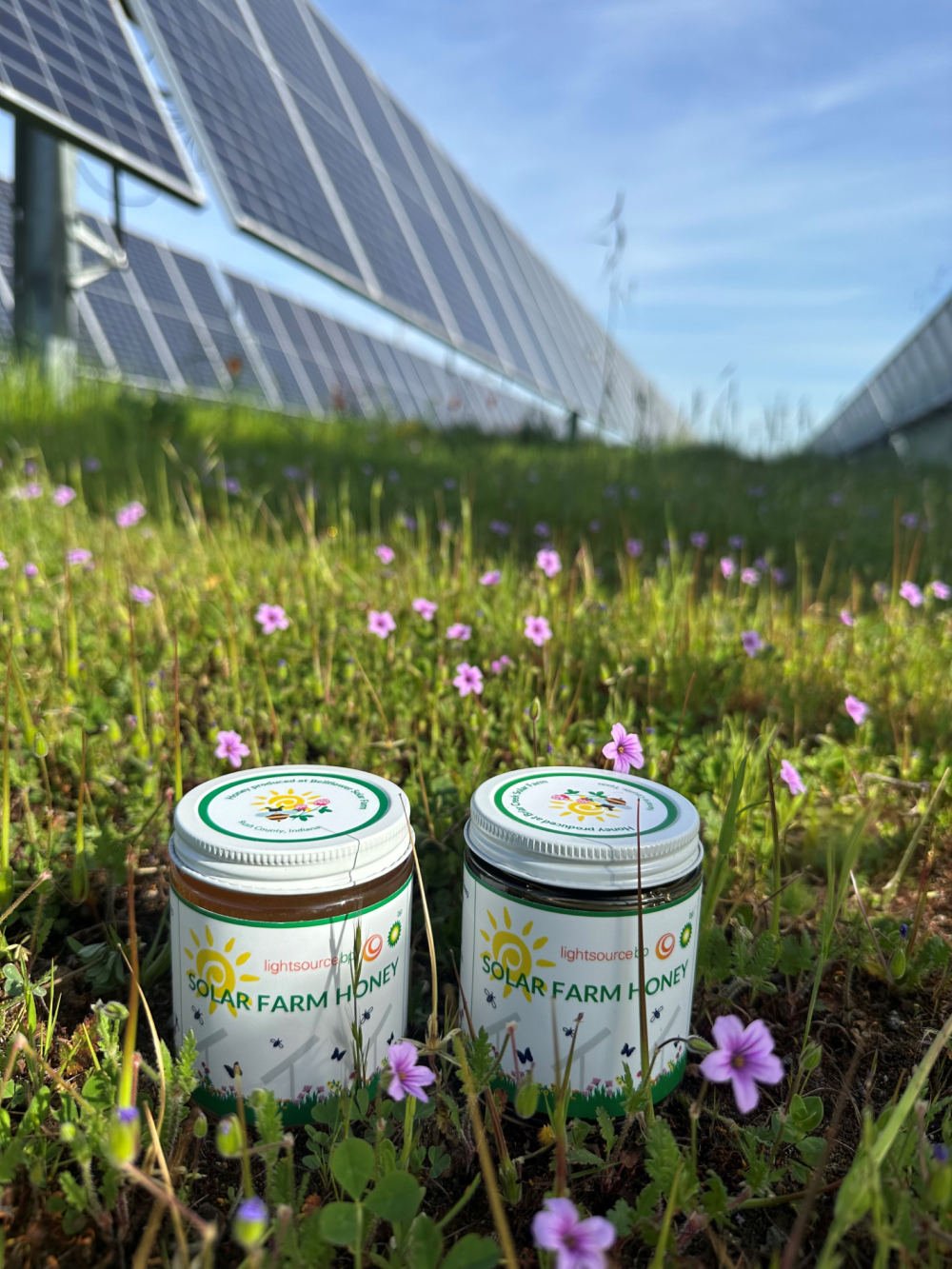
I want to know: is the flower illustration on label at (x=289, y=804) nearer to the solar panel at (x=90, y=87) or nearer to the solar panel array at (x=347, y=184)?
the solar panel array at (x=347, y=184)

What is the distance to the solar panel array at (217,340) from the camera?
10.9 metres

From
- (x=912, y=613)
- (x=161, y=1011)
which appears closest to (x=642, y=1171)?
(x=161, y=1011)

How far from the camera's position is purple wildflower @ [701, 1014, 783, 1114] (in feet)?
2.95

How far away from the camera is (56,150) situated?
242 inches

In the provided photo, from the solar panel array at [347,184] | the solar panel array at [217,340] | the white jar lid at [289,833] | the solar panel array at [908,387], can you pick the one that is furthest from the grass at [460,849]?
the solar panel array at [908,387]

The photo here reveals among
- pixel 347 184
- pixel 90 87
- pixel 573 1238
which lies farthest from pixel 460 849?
pixel 347 184

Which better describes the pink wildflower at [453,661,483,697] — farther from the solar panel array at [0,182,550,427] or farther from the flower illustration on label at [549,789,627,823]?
the solar panel array at [0,182,550,427]

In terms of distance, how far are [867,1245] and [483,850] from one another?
2.09ft

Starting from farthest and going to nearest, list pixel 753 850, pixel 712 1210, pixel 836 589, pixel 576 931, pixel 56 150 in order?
pixel 56 150 → pixel 836 589 → pixel 753 850 → pixel 576 931 → pixel 712 1210

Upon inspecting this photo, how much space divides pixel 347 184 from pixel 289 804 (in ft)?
33.9

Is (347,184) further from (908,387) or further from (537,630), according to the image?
(908,387)

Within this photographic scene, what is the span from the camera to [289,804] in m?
1.26

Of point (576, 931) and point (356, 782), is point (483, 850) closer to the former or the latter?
point (576, 931)

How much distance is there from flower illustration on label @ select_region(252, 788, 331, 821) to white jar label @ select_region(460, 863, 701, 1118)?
25 centimetres
